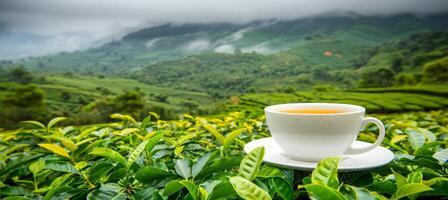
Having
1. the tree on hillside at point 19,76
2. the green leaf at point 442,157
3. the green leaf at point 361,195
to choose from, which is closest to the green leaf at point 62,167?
the green leaf at point 361,195

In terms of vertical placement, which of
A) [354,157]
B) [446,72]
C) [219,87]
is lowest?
[219,87]

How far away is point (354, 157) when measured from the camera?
71cm

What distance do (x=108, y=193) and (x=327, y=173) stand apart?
0.32 m

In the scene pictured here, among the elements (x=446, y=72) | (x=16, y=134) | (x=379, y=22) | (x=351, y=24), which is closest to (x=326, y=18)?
(x=351, y=24)

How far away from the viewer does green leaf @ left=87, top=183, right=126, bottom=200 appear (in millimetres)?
498

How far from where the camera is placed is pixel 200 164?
22.3 inches

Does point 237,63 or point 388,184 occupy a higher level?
point 388,184

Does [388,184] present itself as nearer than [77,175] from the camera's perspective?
Yes

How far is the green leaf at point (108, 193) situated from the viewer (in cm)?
50

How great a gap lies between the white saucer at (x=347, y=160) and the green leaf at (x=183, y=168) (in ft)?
0.50

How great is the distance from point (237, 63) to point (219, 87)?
1706 centimetres

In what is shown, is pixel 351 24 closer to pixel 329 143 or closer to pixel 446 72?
pixel 446 72

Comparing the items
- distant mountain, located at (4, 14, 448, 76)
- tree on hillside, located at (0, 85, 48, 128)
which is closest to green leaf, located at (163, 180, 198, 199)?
tree on hillside, located at (0, 85, 48, 128)

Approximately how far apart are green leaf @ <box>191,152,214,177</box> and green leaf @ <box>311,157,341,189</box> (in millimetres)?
180
